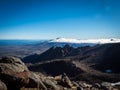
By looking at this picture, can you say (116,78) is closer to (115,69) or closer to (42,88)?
(115,69)

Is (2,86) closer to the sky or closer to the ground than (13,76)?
closer to the ground

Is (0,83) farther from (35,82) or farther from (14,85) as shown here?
(35,82)

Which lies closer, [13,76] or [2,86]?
[2,86]

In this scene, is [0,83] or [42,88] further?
[42,88]

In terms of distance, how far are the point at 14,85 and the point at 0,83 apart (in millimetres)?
2519

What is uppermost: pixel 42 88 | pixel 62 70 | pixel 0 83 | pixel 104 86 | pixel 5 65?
pixel 5 65

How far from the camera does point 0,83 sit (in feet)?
64.9

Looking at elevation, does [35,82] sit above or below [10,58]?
below

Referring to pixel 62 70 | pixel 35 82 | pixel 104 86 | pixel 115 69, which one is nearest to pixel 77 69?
pixel 62 70

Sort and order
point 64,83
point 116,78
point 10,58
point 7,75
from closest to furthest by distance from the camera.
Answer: point 7,75
point 10,58
point 64,83
point 116,78

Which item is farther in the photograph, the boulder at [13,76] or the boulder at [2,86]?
the boulder at [13,76]

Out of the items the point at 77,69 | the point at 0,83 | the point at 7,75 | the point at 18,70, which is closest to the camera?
the point at 0,83

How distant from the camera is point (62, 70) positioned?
7653 inches

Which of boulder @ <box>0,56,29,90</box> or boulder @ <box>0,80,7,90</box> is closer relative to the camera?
boulder @ <box>0,80,7,90</box>
